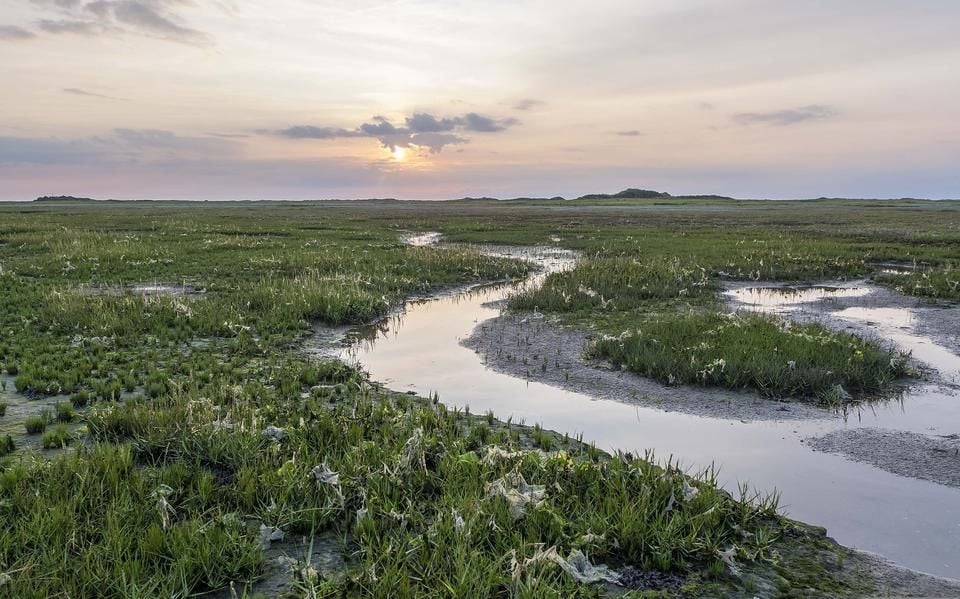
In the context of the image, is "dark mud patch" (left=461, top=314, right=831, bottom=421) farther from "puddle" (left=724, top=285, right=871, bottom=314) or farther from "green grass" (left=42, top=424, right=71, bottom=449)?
"puddle" (left=724, top=285, right=871, bottom=314)

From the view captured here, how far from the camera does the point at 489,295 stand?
76.9 feet

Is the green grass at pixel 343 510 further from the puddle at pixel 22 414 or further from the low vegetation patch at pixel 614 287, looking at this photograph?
the low vegetation patch at pixel 614 287

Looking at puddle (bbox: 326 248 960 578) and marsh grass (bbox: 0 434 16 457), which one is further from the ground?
marsh grass (bbox: 0 434 16 457)

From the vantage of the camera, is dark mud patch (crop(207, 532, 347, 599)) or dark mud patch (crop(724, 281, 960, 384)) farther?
dark mud patch (crop(724, 281, 960, 384))

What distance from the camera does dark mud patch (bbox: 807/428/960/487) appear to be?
7754 mm

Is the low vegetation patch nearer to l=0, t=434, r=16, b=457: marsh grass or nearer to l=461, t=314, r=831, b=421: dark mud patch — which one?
l=461, t=314, r=831, b=421: dark mud patch

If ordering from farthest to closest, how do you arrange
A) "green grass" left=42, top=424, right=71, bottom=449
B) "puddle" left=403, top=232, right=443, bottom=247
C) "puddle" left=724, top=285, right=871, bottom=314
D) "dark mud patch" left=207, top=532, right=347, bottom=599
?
"puddle" left=403, top=232, right=443, bottom=247 → "puddle" left=724, top=285, right=871, bottom=314 → "green grass" left=42, top=424, right=71, bottom=449 → "dark mud patch" left=207, top=532, right=347, bottom=599

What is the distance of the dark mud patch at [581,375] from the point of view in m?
10.4

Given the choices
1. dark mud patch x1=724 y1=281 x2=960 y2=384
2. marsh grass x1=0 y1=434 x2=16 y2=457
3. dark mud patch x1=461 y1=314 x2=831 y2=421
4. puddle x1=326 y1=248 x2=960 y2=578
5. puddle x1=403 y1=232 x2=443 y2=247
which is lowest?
puddle x1=326 y1=248 x2=960 y2=578

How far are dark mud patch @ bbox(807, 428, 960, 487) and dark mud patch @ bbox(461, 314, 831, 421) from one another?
1.04 m

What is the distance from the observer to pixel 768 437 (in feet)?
30.0

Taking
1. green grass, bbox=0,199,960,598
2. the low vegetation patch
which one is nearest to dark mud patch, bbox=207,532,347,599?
green grass, bbox=0,199,960,598

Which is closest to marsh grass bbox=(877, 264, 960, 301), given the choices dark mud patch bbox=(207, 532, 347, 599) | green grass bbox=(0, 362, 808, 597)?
green grass bbox=(0, 362, 808, 597)

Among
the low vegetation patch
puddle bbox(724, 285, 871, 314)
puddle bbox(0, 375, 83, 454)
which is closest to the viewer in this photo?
puddle bbox(0, 375, 83, 454)
